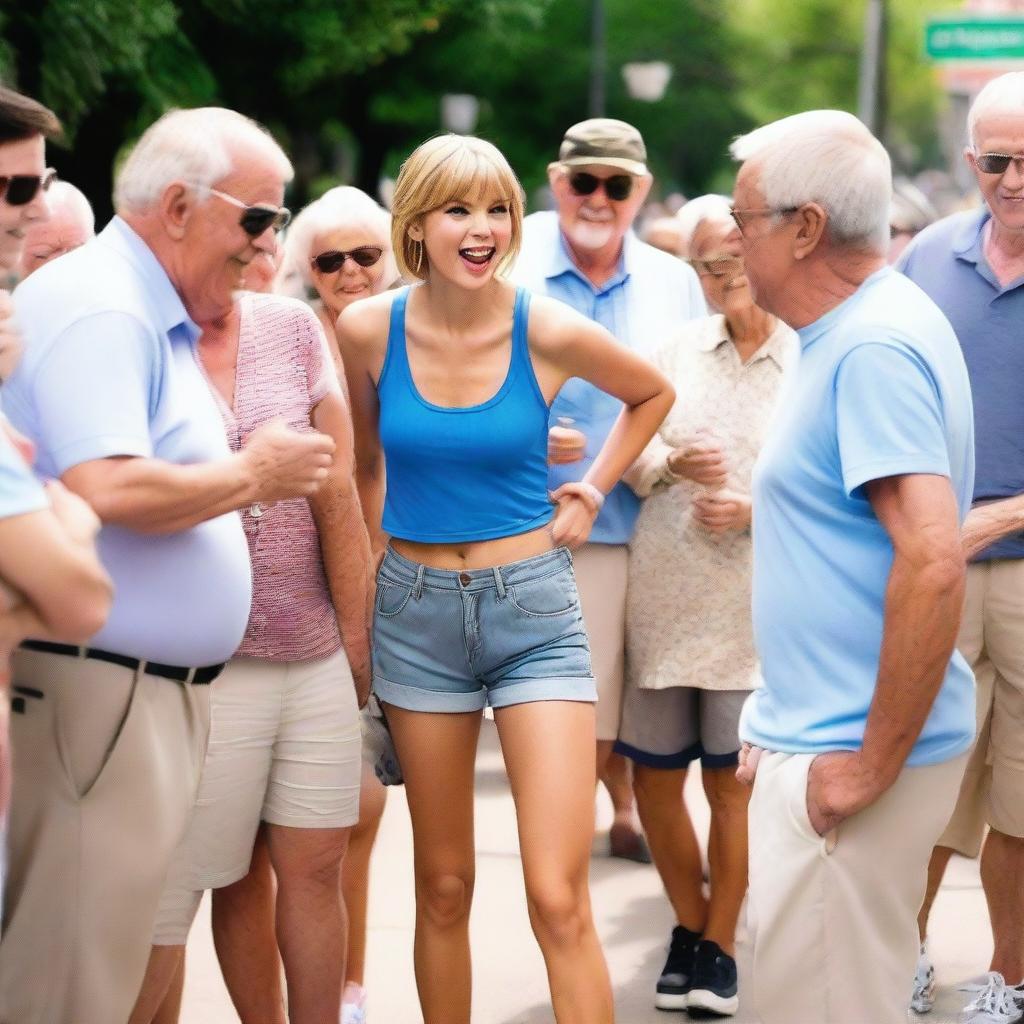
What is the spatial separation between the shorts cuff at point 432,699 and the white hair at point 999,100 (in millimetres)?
2027

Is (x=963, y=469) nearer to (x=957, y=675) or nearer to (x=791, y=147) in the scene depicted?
(x=957, y=675)

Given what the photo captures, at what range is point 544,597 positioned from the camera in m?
4.28

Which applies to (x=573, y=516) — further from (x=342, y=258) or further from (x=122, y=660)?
(x=122, y=660)

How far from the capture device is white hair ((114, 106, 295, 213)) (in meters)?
3.51

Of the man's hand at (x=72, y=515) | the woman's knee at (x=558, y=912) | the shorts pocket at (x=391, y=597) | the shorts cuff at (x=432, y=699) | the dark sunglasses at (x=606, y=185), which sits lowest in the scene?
the woman's knee at (x=558, y=912)

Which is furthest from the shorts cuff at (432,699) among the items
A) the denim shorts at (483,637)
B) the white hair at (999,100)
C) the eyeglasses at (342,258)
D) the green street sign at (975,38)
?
the green street sign at (975,38)

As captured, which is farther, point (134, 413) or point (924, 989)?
point (924, 989)

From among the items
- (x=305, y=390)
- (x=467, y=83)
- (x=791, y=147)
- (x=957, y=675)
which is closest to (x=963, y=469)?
(x=957, y=675)

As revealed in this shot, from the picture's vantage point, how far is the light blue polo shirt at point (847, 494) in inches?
124

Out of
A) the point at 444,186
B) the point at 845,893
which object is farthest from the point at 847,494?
the point at 444,186

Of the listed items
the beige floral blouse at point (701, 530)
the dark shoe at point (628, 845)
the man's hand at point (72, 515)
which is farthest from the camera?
the dark shoe at point (628, 845)

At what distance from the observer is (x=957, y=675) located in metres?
3.41

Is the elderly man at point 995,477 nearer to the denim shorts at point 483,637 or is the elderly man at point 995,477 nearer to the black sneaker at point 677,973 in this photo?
the black sneaker at point 677,973

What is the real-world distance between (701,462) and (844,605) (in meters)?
1.85
